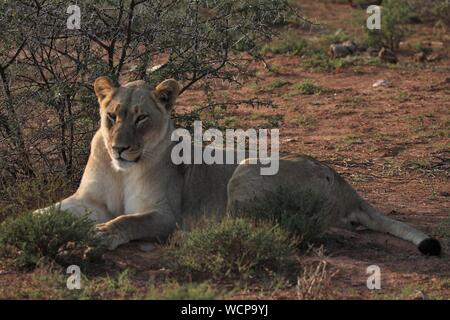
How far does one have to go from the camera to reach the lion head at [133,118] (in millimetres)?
7316

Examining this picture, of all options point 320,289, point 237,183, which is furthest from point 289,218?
point 320,289

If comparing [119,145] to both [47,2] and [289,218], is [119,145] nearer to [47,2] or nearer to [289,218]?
[289,218]

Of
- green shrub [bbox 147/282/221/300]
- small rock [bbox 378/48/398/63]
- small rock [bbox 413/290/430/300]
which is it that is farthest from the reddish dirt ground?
green shrub [bbox 147/282/221/300]

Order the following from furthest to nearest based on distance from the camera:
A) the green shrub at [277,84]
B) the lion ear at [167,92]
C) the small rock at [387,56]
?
the small rock at [387,56] → the green shrub at [277,84] → the lion ear at [167,92]

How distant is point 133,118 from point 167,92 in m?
0.45

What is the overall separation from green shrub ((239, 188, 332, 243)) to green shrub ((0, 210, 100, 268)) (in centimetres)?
133

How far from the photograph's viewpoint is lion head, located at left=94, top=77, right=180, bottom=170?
24.0ft

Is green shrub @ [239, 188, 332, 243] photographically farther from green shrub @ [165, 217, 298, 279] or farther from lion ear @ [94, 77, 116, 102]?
lion ear @ [94, 77, 116, 102]

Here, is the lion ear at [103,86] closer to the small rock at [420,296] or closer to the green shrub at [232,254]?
the green shrub at [232,254]

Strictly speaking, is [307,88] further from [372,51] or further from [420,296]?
[420,296]

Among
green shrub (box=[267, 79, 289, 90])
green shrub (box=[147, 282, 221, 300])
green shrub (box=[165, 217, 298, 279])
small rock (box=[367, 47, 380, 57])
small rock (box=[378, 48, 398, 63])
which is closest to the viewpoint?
green shrub (box=[147, 282, 221, 300])

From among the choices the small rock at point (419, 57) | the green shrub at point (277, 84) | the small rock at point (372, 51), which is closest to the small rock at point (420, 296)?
the green shrub at point (277, 84)

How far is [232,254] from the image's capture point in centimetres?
657

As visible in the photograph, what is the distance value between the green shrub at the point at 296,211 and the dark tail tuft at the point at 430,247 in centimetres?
74
